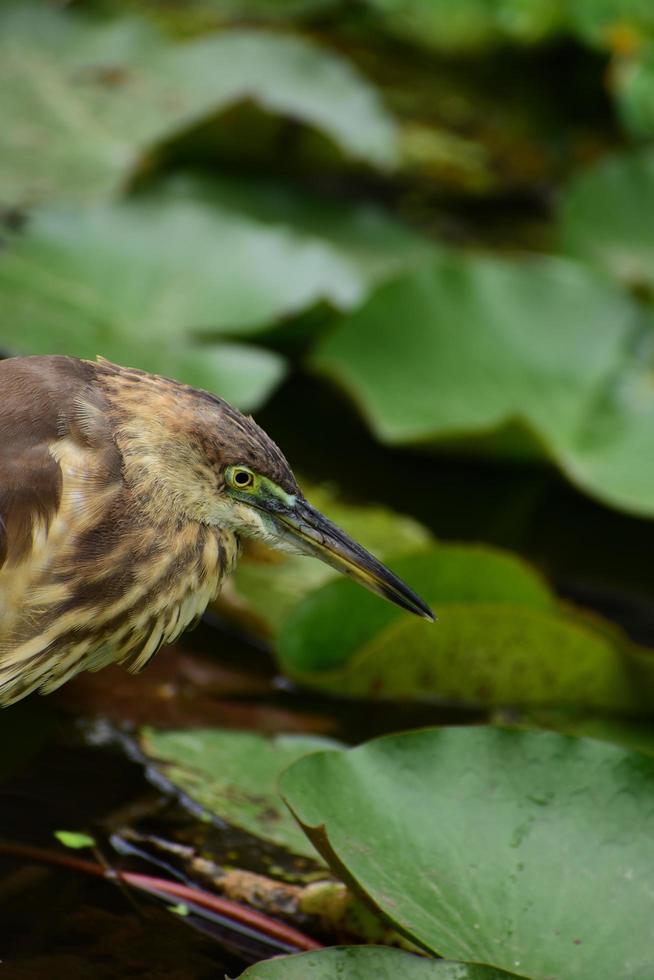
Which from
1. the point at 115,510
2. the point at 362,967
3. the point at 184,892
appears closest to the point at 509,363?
the point at 115,510

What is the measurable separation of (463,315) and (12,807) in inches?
87.3

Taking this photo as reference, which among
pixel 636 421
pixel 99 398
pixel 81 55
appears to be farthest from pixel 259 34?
pixel 99 398

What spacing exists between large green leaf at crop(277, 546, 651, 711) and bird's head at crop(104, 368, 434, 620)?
61cm

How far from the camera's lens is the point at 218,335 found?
13.9 ft

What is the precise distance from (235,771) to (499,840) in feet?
2.25

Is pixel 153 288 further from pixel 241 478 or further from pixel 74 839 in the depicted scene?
pixel 74 839

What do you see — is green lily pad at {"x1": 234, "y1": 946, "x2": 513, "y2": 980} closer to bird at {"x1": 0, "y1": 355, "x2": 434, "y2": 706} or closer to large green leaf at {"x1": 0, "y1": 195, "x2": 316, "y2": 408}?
bird at {"x1": 0, "y1": 355, "x2": 434, "y2": 706}

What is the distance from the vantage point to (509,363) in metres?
4.37

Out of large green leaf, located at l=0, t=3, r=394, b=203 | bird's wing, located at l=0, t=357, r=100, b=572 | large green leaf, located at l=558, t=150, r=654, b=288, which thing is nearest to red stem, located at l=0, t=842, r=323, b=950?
bird's wing, located at l=0, t=357, r=100, b=572

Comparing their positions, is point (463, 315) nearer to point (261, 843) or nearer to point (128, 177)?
point (128, 177)

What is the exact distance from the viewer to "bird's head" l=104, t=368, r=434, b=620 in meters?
2.55

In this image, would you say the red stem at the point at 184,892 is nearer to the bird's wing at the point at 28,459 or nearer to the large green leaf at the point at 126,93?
the bird's wing at the point at 28,459

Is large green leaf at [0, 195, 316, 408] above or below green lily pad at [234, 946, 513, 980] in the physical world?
above

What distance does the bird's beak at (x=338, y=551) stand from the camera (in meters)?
2.68
